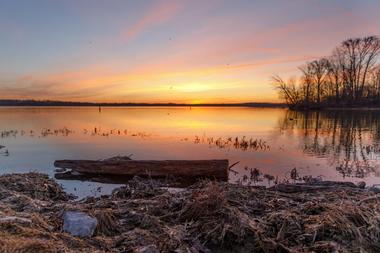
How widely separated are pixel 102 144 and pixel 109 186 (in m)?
11.4

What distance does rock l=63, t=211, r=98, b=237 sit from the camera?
5.09m

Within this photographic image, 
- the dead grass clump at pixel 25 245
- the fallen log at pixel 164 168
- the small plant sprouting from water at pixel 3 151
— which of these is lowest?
the small plant sprouting from water at pixel 3 151

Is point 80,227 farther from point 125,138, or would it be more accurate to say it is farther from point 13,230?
point 125,138

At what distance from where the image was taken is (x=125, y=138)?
84.1 ft

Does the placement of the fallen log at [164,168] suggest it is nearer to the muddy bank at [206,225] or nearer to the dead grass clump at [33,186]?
the dead grass clump at [33,186]

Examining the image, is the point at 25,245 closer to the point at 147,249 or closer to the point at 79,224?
the point at 79,224

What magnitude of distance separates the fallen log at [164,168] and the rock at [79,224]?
6413 mm

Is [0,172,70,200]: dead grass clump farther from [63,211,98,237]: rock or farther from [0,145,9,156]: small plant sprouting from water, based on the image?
[0,145,9,156]: small plant sprouting from water

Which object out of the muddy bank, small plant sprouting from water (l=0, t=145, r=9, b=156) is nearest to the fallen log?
the muddy bank

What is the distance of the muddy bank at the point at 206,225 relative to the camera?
471 cm

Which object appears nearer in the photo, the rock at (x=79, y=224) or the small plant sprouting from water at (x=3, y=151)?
the rock at (x=79, y=224)

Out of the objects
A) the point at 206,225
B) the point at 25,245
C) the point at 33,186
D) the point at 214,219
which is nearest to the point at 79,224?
the point at 25,245

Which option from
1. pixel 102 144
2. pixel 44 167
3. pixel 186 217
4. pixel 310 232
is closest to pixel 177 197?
pixel 186 217

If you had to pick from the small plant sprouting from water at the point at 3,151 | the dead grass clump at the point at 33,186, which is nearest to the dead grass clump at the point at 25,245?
the dead grass clump at the point at 33,186
